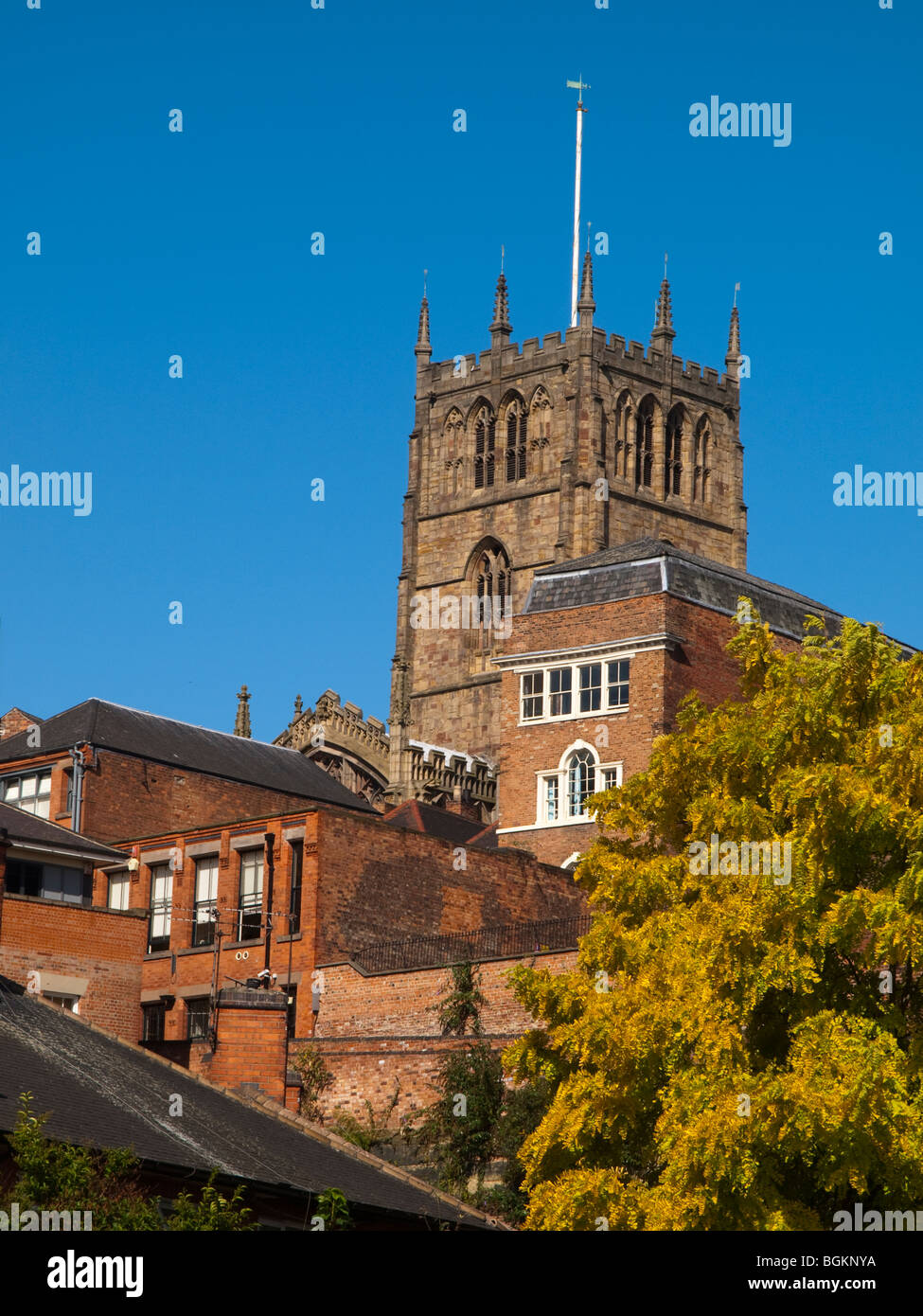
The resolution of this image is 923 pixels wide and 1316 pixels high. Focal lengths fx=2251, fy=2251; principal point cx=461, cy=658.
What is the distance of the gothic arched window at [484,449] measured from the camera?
371 feet

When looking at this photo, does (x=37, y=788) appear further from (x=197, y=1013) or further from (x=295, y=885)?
(x=295, y=885)

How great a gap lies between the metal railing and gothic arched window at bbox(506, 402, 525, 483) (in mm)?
58934

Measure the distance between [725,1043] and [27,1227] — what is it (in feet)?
37.0

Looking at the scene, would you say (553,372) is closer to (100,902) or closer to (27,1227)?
(100,902)

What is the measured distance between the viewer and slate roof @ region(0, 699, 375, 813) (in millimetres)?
66625

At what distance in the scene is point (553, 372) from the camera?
112000mm

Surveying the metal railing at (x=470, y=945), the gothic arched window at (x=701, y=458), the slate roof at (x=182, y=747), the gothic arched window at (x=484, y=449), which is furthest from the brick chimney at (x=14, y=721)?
the gothic arched window at (x=701, y=458)

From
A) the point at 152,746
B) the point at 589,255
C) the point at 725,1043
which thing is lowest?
the point at 725,1043

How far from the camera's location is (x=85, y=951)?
47219 millimetres

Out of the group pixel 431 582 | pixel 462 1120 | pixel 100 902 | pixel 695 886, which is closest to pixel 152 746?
pixel 100 902

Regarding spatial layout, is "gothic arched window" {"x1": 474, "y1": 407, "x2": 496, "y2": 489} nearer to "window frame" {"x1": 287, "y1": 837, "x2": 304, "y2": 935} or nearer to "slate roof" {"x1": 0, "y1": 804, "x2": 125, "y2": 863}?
"window frame" {"x1": 287, "y1": 837, "x2": 304, "y2": 935}

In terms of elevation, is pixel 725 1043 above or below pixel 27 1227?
above
